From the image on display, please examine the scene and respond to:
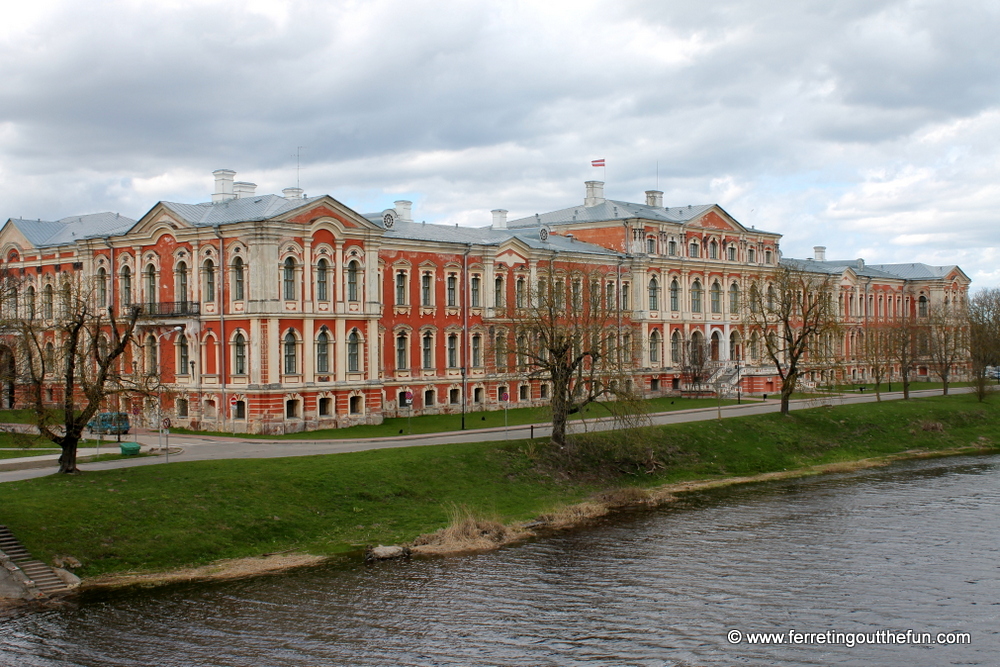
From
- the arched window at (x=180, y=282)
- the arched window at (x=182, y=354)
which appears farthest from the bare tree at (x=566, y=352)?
the arched window at (x=180, y=282)

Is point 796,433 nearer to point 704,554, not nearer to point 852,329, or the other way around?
point 704,554

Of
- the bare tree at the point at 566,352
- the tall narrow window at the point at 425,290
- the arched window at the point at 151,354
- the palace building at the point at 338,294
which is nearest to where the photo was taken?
the bare tree at the point at 566,352

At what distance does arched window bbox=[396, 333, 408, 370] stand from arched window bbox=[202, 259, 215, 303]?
1204cm

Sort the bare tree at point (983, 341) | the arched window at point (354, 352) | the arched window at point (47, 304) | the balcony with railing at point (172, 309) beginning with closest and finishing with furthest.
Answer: the balcony with railing at point (172, 309) < the arched window at point (354, 352) < the arched window at point (47, 304) < the bare tree at point (983, 341)

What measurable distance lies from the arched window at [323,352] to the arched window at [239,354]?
407 cm

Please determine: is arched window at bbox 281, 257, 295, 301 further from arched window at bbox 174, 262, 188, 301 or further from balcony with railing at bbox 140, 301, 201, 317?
arched window at bbox 174, 262, 188, 301

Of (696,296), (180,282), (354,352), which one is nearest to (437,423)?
(354,352)

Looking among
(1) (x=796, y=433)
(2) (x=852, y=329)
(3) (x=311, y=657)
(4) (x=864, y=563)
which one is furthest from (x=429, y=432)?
(2) (x=852, y=329)

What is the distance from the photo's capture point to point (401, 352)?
63.1 meters

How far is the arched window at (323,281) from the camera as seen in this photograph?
5631 centimetres

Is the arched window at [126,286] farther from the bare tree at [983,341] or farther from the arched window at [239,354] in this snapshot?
the bare tree at [983,341]

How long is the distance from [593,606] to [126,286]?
140 ft

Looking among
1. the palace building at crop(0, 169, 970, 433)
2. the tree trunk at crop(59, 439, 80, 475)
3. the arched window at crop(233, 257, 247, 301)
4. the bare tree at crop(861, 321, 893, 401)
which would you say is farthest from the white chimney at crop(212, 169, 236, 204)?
the bare tree at crop(861, 321, 893, 401)

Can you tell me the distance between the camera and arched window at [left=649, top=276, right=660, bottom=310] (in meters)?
80.1
